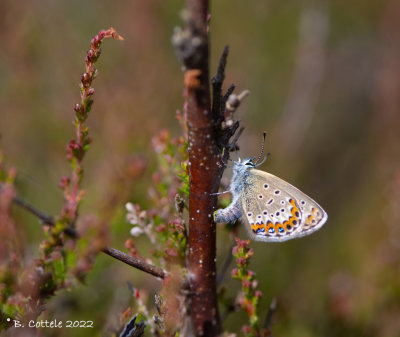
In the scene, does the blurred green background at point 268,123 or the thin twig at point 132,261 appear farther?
the blurred green background at point 268,123

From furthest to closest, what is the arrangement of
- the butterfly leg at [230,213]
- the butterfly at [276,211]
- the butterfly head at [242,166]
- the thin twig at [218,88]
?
the butterfly head at [242,166]
the butterfly at [276,211]
the butterfly leg at [230,213]
the thin twig at [218,88]

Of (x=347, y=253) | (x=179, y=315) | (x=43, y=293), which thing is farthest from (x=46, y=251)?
(x=347, y=253)

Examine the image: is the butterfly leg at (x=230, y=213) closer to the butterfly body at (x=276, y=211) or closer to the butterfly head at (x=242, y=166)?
the butterfly body at (x=276, y=211)

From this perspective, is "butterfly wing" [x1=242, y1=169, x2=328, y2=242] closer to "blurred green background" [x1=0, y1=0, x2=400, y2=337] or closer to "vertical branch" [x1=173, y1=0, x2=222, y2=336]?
"blurred green background" [x1=0, y1=0, x2=400, y2=337]

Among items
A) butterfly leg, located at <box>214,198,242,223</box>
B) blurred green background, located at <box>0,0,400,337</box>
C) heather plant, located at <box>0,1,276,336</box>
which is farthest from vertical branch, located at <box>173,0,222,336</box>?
blurred green background, located at <box>0,0,400,337</box>

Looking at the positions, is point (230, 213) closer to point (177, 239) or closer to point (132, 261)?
point (177, 239)

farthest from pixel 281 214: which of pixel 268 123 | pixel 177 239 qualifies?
pixel 268 123

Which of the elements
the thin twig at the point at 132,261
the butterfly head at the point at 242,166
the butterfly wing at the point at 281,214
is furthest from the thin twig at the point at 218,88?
the butterfly head at the point at 242,166

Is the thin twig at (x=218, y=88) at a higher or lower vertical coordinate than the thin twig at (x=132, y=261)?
higher
